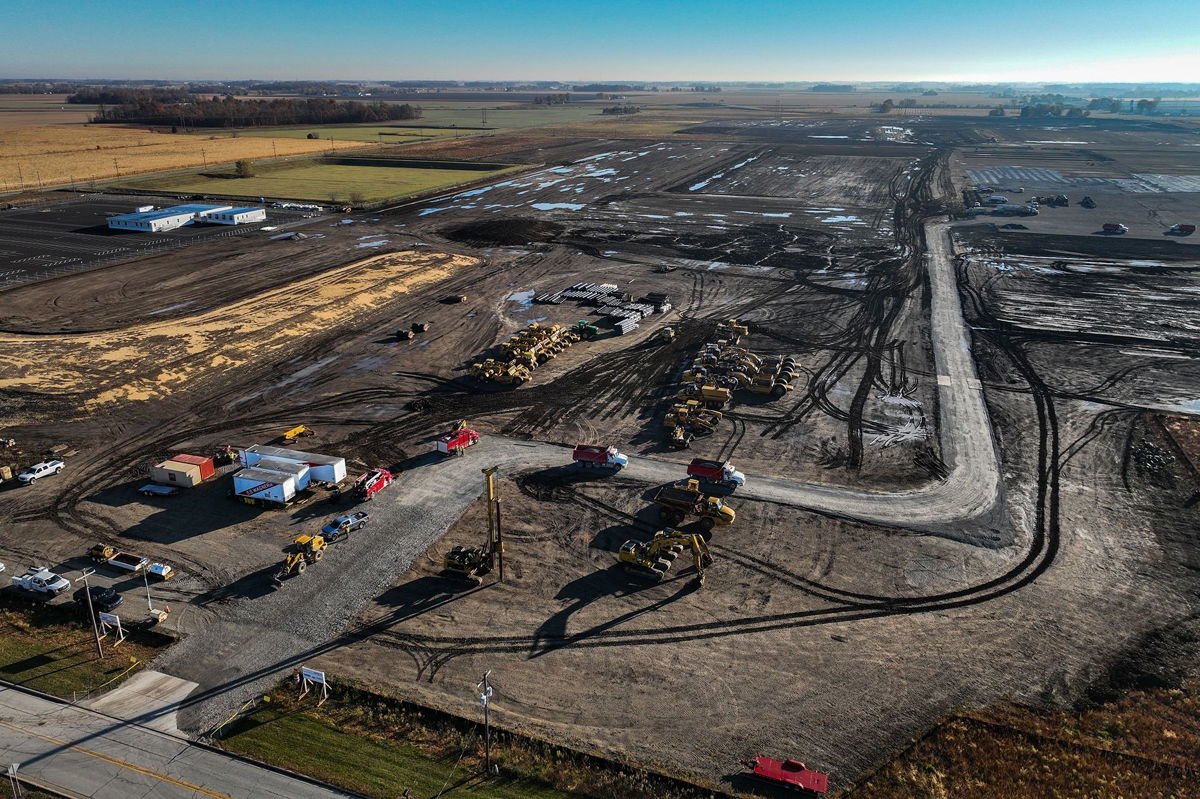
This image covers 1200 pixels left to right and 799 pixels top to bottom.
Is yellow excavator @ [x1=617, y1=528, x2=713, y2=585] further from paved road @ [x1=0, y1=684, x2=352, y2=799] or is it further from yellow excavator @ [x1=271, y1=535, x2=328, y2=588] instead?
paved road @ [x1=0, y1=684, x2=352, y2=799]

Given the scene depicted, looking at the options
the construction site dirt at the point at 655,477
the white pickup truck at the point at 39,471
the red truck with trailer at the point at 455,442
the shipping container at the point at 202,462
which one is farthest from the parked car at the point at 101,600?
the red truck with trailer at the point at 455,442

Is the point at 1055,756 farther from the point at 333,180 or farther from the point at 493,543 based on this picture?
the point at 333,180

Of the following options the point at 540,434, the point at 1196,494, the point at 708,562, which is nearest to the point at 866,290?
the point at 1196,494

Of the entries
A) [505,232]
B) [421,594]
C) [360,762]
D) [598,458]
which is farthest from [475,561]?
[505,232]

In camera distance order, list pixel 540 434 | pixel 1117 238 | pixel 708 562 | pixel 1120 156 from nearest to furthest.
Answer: pixel 708 562, pixel 540 434, pixel 1117 238, pixel 1120 156

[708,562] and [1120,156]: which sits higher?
[1120,156]

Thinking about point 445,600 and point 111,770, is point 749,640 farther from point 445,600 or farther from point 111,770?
point 111,770

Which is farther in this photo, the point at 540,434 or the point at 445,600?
the point at 540,434
